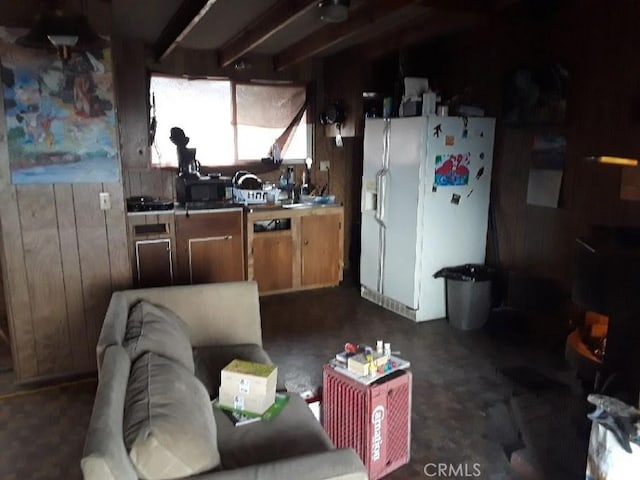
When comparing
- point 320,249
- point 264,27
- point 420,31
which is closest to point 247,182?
point 320,249

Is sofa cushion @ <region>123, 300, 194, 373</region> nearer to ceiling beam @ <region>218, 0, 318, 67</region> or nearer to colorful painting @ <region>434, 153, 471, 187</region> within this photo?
ceiling beam @ <region>218, 0, 318, 67</region>

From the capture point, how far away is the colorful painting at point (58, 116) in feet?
9.11

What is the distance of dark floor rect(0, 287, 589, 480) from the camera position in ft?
7.80

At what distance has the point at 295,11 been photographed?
3.30 m

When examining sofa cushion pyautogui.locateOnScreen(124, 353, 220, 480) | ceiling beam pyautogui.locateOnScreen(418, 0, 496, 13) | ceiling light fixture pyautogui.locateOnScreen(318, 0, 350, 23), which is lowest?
sofa cushion pyautogui.locateOnScreen(124, 353, 220, 480)

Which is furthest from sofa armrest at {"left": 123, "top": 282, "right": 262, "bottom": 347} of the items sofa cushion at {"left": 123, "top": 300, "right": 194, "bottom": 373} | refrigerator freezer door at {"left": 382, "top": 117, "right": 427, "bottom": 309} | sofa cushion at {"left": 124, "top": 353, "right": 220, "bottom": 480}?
refrigerator freezer door at {"left": 382, "top": 117, "right": 427, "bottom": 309}

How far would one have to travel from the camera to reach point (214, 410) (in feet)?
6.56

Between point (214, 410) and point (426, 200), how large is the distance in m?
2.50

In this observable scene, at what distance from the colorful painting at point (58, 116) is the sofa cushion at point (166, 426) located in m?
1.67

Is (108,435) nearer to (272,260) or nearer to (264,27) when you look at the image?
(264,27)

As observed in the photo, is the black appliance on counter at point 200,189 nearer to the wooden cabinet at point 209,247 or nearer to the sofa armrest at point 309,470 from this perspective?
the wooden cabinet at point 209,247

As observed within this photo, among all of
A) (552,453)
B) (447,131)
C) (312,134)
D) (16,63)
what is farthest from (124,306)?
(312,134)

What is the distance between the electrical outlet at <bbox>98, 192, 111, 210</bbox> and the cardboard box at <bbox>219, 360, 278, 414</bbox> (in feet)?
5.10

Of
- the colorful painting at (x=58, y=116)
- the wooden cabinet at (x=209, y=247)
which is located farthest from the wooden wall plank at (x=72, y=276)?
the wooden cabinet at (x=209, y=247)
